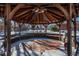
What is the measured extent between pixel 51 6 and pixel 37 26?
0.44m

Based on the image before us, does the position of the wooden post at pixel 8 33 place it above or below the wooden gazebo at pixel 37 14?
below

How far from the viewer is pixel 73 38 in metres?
13.2

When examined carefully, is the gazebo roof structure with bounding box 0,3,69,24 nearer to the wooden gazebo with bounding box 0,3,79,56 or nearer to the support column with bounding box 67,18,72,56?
the wooden gazebo with bounding box 0,3,79,56

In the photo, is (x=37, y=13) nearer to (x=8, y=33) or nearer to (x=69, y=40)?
(x=8, y=33)

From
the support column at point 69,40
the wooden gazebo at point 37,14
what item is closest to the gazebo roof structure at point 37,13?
the wooden gazebo at point 37,14

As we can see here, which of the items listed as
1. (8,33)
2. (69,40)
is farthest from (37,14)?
(69,40)

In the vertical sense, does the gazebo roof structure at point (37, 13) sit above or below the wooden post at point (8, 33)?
above

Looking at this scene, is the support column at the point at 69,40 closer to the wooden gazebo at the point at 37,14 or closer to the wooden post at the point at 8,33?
the wooden gazebo at the point at 37,14

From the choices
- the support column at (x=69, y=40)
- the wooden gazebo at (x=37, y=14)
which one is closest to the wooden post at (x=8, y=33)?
the wooden gazebo at (x=37, y=14)

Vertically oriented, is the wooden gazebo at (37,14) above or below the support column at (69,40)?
above

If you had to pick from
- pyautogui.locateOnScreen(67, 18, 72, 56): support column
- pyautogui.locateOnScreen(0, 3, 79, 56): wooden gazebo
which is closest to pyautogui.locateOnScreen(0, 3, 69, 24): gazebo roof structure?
pyautogui.locateOnScreen(0, 3, 79, 56): wooden gazebo

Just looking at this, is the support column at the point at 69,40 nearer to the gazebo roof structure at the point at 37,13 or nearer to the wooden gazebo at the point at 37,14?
the wooden gazebo at the point at 37,14

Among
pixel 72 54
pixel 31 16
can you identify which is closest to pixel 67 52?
pixel 72 54

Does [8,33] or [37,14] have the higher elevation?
[37,14]
